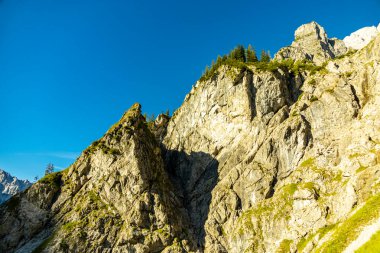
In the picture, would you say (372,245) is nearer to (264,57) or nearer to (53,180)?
(53,180)

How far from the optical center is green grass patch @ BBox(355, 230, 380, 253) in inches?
1957

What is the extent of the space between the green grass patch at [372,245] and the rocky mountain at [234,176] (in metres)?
14.5

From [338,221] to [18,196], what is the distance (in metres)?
110

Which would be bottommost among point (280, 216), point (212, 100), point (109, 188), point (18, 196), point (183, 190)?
point (280, 216)

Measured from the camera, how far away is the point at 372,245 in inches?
2007

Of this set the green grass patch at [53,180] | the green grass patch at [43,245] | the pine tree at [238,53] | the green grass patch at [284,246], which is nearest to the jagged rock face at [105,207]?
the green grass patch at [53,180]

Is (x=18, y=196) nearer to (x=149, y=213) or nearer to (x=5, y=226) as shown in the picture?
(x=5, y=226)

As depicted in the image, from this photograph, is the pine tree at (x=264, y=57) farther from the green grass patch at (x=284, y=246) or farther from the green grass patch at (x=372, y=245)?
the green grass patch at (x=372, y=245)

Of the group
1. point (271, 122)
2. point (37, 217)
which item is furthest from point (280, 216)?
point (37, 217)

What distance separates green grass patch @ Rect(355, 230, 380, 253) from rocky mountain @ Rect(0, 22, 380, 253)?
1454 centimetres

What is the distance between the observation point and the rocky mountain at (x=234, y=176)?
8938 cm

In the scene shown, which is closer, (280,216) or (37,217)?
(280,216)

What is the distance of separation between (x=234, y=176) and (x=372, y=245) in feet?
214

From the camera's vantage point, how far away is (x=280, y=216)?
9206 centimetres
